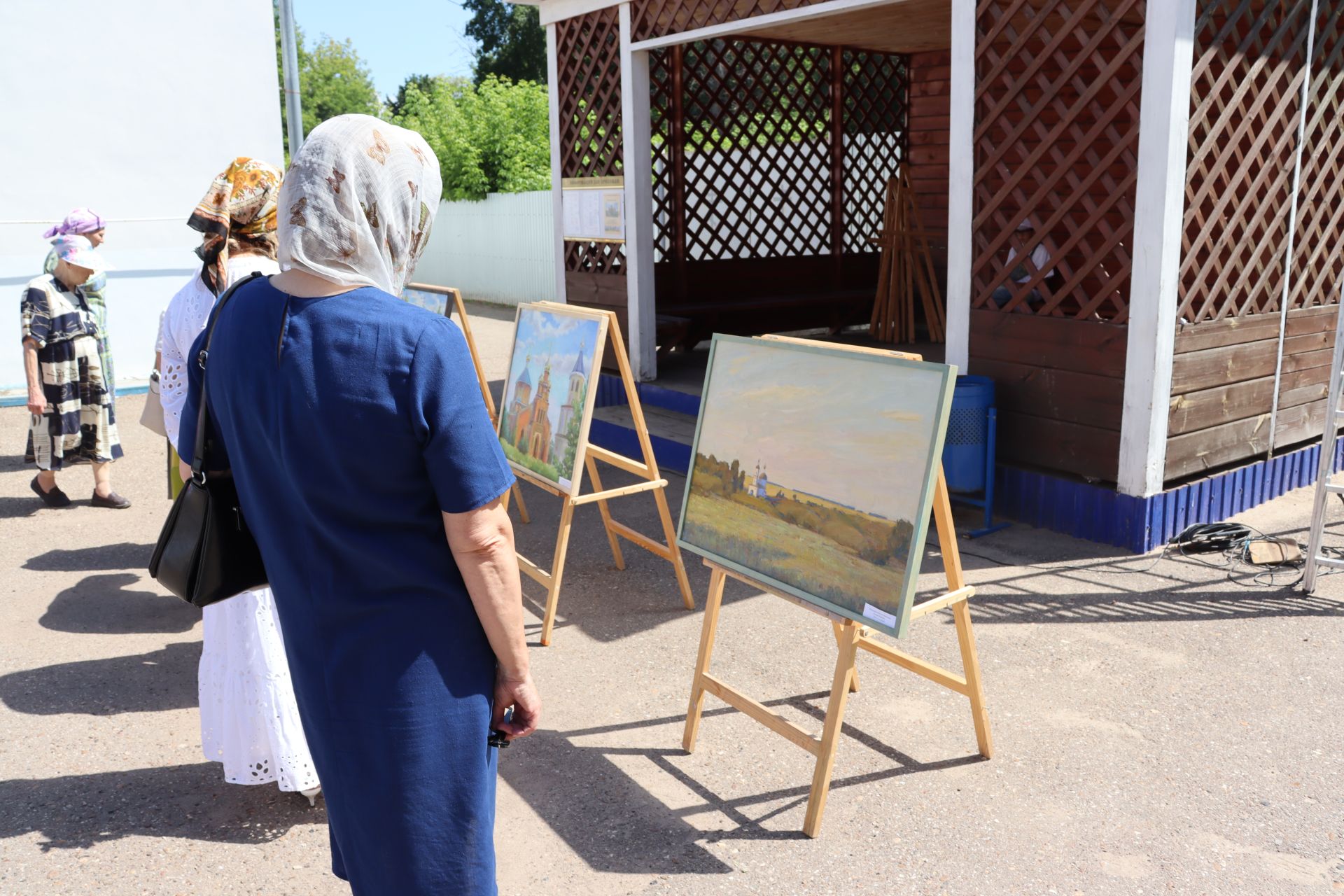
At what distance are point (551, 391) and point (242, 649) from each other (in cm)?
172

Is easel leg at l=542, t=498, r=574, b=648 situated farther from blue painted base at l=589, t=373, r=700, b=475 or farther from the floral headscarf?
blue painted base at l=589, t=373, r=700, b=475

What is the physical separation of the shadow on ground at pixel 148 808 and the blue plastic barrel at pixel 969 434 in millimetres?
3168

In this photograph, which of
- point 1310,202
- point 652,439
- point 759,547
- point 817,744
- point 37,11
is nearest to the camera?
point 817,744

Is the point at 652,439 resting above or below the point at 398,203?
below

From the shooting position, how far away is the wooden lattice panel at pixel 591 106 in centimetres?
755

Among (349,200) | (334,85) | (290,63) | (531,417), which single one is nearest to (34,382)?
(531,417)

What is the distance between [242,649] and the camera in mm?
2822

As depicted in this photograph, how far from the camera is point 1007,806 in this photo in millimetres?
2756

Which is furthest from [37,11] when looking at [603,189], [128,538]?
[128,538]

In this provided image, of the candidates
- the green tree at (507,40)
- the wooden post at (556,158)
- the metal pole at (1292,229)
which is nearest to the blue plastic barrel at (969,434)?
the metal pole at (1292,229)

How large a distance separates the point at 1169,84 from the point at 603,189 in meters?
4.25

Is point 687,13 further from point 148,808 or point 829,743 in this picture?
point 148,808

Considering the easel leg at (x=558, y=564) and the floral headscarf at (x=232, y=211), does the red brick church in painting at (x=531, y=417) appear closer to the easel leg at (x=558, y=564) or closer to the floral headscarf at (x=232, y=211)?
the easel leg at (x=558, y=564)

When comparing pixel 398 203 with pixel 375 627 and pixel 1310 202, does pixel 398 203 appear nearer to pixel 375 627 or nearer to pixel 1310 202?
pixel 375 627
